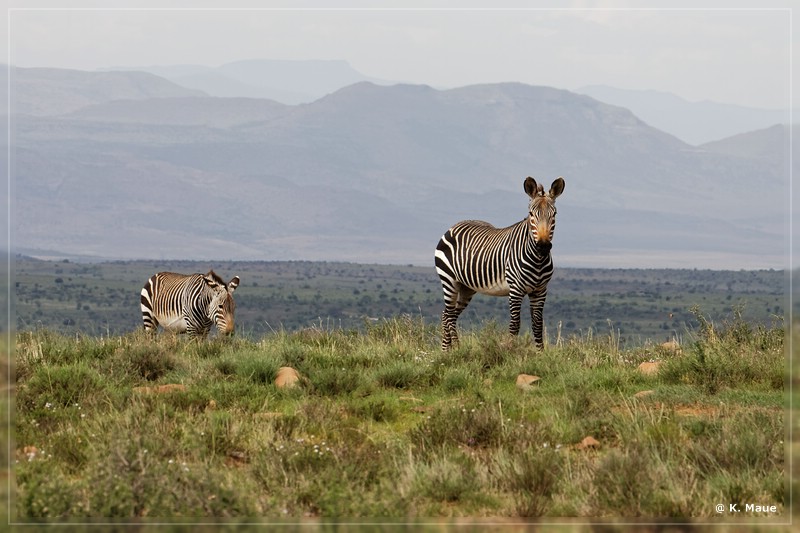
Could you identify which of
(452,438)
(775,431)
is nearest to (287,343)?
(452,438)

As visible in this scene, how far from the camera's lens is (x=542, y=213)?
15.0 metres

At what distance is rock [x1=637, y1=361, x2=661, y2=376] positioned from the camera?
13.3 meters

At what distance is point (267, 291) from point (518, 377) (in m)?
91.2

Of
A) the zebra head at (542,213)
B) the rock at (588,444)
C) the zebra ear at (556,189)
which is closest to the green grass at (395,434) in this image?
the rock at (588,444)

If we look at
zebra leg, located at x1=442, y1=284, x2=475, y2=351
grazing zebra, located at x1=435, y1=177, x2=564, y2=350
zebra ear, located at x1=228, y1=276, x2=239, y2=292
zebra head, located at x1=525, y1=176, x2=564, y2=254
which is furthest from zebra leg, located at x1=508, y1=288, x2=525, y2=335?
zebra ear, located at x1=228, y1=276, x2=239, y2=292

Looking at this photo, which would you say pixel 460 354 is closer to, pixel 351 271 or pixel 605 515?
pixel 605 515

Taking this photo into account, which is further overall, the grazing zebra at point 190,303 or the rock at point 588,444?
the grazing zebra at point 190,303

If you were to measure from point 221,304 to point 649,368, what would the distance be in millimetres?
6741

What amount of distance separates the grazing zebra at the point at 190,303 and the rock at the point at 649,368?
6362 millimetres

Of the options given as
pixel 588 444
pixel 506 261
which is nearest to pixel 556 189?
pixel 506 261

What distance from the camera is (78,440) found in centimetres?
936

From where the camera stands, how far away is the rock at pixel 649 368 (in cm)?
1334

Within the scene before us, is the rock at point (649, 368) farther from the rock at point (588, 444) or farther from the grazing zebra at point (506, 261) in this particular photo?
the rock at point (588, 444)

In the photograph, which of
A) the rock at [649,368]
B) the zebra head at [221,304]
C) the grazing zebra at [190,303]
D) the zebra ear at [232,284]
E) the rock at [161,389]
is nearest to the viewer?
the rock at [161,389]
